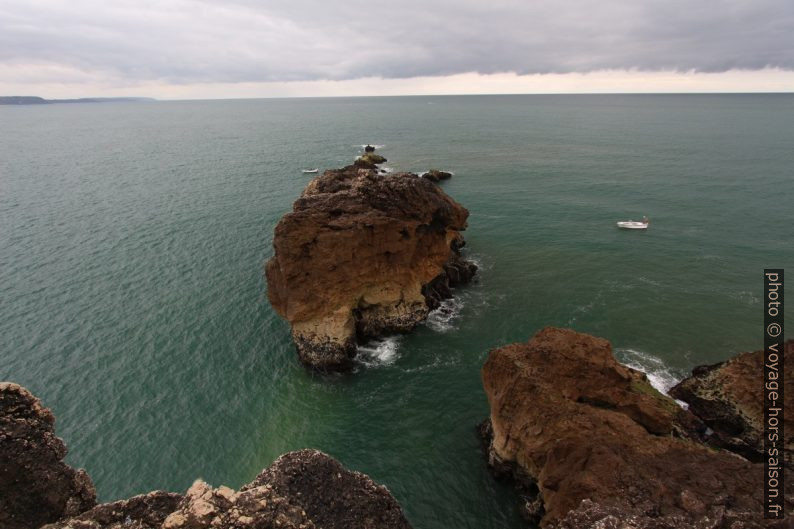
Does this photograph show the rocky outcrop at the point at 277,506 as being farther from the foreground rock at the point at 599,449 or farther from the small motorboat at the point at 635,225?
the small motorboat at the point at 635,225

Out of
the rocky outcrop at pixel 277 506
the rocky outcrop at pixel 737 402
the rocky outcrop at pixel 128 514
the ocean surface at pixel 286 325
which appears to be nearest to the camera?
the rocky outcrop at pixel 277 506

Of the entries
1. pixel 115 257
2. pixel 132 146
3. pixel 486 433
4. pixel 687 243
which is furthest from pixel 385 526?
pixel 132 146

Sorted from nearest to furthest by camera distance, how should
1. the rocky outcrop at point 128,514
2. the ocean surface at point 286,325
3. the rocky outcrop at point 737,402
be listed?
the rocky outcrop at point 128,514, the rocky outcrop at point 737,402, the ocean surface at point 286,325

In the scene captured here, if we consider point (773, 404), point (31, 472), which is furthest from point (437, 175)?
point (31, 472)

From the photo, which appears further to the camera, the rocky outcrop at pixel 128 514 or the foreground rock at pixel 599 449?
the foreground rock at pixel 599 449

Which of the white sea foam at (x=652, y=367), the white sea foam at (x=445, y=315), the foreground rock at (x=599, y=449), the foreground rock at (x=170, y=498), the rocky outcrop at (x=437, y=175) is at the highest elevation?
the rocky outcrop at (x=437, y=175)

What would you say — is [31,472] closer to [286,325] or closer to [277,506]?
[277,506]

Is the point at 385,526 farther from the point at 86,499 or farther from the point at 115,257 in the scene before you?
the point at 115,257

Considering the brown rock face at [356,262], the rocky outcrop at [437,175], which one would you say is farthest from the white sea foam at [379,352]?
the rocky outcrop at [437,175]

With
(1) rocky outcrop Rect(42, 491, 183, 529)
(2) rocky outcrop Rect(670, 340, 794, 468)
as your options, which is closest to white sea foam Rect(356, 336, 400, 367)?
(2) rocky outcrop Rect(670, 340, 794, 468)
